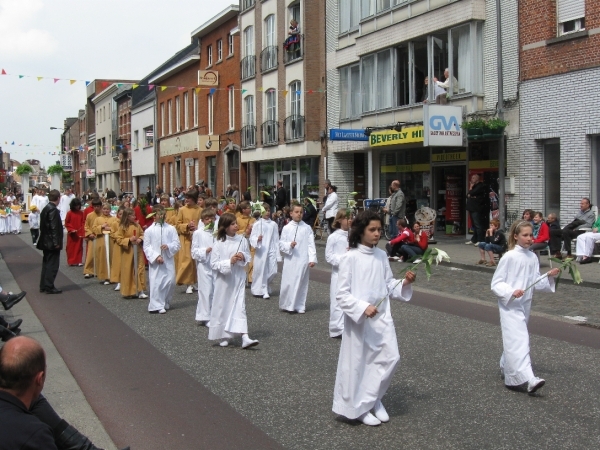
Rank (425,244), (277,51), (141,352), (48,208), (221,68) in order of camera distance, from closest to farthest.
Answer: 1. (141,352)
2. (48,208)
3. (425,244)
4. (277,51)
5. (221,68)

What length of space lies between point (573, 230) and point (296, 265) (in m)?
8.32

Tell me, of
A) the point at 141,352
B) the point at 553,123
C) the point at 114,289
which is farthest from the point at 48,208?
the point at 553,123

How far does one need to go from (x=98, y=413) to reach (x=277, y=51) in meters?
27.7

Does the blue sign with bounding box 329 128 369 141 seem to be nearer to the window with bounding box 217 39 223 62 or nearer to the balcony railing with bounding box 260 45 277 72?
the balcony railing with bounding box 260 45 277 72

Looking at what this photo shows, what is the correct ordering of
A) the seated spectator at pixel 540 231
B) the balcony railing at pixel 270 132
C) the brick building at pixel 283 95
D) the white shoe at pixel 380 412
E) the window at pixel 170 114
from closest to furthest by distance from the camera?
the white shoe at pixel 380 412, the seated spectator at pixel 540 231, the brick building at pixel 283 95, the balcony railing at pixel 270 132, the window at pixel 170 114

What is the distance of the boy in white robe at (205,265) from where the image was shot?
10344 millimetres

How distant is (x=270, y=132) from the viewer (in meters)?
33.4

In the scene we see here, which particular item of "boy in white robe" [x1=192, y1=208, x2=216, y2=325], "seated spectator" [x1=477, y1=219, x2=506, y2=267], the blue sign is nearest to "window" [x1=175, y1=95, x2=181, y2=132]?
the blue sign

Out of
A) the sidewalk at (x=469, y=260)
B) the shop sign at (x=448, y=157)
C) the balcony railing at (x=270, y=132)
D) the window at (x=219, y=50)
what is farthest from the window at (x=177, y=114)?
the shop sign at (x=448, y=157)

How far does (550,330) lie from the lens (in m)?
9.73

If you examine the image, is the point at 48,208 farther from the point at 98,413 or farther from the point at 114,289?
the point at 98,413

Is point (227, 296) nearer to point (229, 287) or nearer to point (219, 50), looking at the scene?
point (229, 287)

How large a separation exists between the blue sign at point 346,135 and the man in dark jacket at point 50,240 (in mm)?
11964

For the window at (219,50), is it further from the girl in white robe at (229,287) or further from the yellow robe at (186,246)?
the girl in white robe at (229,287)
